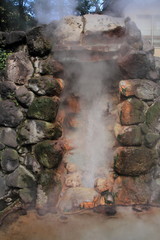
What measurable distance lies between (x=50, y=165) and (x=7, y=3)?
22.8 feet

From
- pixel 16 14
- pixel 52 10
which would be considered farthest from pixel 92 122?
pixel 16 14

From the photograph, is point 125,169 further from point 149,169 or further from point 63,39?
point 63,39

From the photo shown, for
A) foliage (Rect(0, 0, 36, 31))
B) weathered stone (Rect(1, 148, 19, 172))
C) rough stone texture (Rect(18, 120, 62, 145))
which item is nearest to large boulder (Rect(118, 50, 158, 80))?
rough stone texture (Rect(18, 120, 62, 145))

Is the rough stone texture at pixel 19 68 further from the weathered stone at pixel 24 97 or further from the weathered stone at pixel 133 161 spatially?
the weathered stone at pixel 133 161

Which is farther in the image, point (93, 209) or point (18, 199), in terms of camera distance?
point (18, 199)

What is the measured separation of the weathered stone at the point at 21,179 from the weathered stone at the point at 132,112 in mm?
1319

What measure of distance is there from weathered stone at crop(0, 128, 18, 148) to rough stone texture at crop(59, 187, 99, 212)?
2.91 feet

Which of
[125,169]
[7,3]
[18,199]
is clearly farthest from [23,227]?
[7,3]

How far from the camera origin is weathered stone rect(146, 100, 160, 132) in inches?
124

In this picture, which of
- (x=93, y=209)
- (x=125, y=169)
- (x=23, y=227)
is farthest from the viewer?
(x=125, y=169)

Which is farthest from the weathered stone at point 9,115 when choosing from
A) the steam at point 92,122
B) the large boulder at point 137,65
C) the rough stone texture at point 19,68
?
the large boulder at point 137,65

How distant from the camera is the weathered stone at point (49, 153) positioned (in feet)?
9.55

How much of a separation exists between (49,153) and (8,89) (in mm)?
973

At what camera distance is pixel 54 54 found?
325 cm
